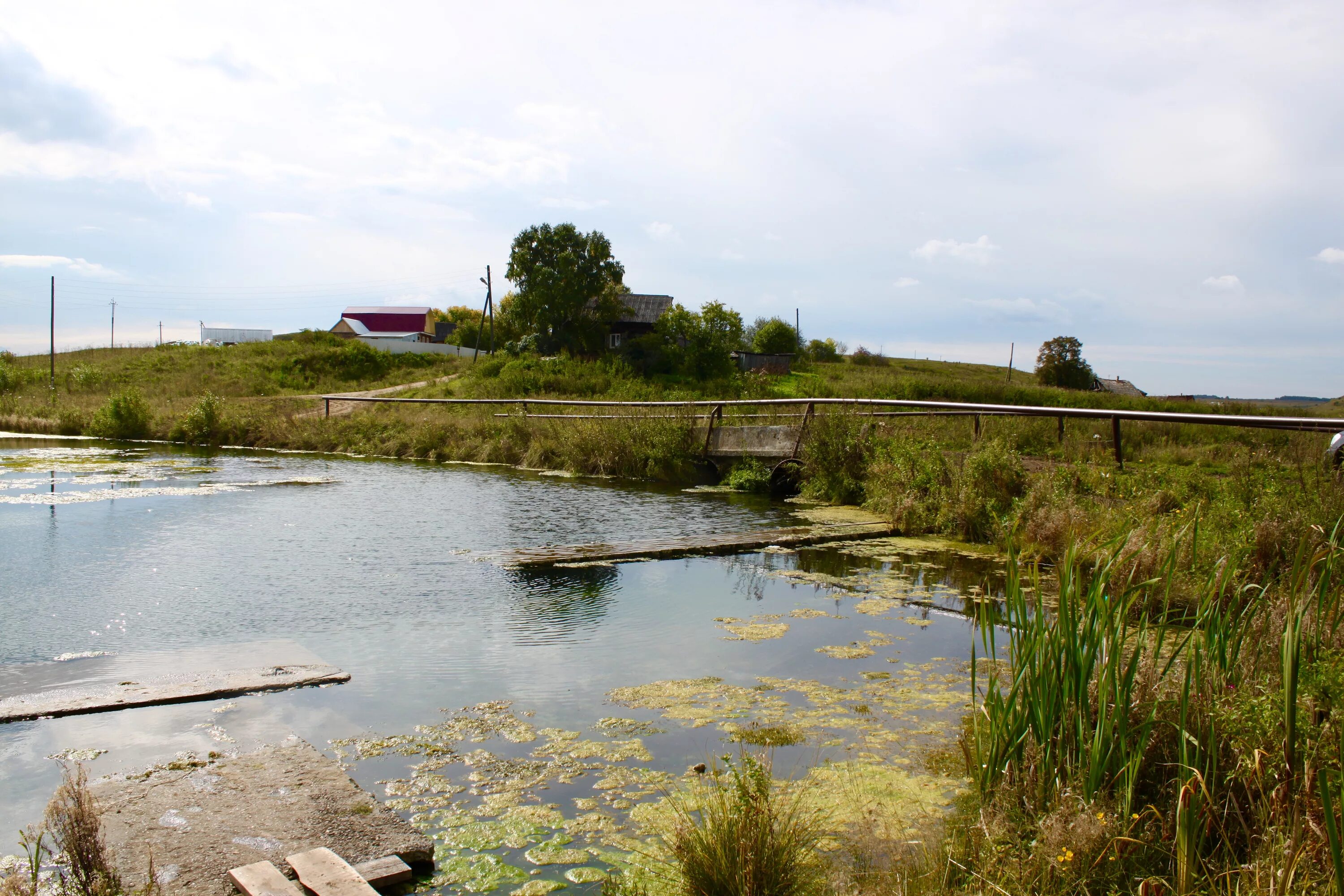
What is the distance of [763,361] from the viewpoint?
55594 mm

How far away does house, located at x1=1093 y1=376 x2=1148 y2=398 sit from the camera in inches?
1647

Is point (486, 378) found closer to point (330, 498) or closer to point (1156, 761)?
point (330, 498)

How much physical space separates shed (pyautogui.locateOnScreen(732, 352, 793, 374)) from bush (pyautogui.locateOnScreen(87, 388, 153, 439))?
115 ft

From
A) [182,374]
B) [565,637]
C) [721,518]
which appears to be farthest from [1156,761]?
[182,374]

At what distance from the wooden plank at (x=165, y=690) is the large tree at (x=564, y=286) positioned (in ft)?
159

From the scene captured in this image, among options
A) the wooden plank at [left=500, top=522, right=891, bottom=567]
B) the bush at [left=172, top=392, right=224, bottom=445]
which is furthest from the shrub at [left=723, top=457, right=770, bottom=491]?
the bush at [left=172, top=392, right=224, bottom=445]

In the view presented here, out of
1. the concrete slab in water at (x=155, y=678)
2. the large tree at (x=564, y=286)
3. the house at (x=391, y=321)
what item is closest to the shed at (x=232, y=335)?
the house at (x=391, y=321)

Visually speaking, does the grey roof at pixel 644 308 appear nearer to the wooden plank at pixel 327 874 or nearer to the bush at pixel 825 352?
the bush at pixel 825 352

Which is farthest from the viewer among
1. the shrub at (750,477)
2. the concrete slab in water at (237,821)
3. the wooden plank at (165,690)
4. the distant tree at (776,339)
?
the distant tree at (776,339)

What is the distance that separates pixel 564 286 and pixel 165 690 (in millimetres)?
50593

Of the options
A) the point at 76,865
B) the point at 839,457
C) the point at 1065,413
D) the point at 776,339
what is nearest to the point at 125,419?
the point at 839,457

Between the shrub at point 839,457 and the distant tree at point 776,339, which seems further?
the distant tree at point 776,339

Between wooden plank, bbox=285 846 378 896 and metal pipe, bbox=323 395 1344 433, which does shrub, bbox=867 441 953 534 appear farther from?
wooden plank, bbox=285 846 378 896

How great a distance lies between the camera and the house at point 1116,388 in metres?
41.8
